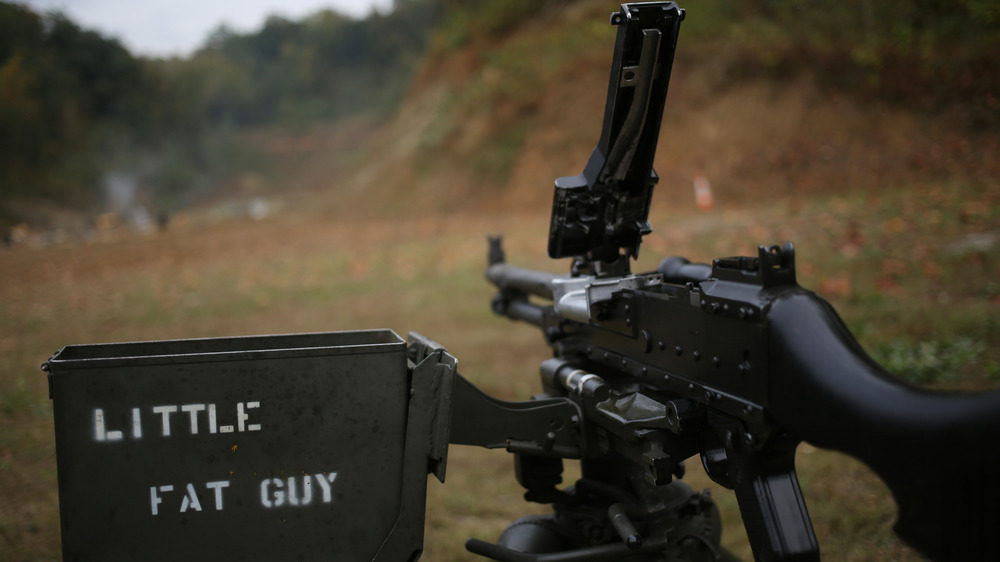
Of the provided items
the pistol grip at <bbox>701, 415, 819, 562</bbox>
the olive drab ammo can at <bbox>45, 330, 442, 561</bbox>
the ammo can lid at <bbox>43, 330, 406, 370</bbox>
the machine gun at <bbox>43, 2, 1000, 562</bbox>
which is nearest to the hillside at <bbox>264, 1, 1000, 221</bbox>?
the machine gun at <bbox>43, 2, 1000, 562</bbox>

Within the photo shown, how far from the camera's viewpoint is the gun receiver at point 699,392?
1509 millimetres

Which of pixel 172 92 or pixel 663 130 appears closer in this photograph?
pixel 663 130

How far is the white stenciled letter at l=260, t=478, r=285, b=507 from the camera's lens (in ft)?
6.93

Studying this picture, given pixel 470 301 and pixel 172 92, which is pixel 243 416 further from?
pixel 172 92

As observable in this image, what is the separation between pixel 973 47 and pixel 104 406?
10.5m

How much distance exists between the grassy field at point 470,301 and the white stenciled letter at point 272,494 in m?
1.84

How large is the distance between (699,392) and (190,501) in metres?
1.51

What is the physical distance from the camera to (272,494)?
2121 mm

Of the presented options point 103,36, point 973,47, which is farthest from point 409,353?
point 103,36

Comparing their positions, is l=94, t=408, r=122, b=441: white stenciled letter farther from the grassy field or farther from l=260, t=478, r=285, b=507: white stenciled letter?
the grassy field

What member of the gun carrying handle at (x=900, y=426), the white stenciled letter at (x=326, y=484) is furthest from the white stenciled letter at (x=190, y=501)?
the gun carrying handle at (x=900, y=426)

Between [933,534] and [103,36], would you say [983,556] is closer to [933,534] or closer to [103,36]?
[933,534]

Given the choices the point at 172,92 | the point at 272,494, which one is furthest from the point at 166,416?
the point at 172,92

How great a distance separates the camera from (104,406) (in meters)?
1.98
